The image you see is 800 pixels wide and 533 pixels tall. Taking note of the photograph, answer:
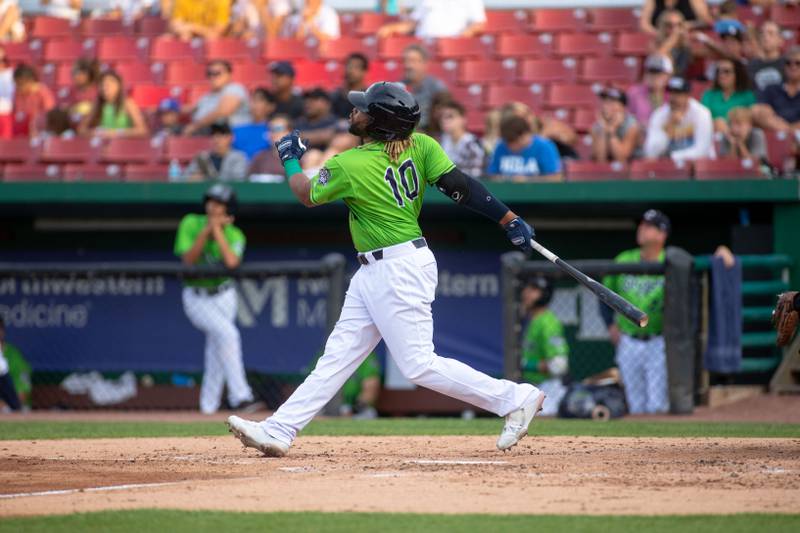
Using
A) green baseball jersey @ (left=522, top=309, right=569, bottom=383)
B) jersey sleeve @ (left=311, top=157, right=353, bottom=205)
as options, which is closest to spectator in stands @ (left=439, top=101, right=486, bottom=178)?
green baseball jersey @ (left=522, top=309, right=569, bottom=383)

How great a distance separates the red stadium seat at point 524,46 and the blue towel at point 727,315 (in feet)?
12.5

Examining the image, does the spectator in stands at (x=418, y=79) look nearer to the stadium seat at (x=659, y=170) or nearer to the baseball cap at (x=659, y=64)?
the baseball cap at (x=659, y=64)

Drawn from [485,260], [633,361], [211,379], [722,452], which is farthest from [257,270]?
[722,452]

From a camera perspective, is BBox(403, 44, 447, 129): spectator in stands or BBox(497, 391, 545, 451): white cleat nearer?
BBox(497, 391, 545, 451): white cleat

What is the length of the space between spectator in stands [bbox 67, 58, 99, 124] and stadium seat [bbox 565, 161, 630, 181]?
5095 millimetres

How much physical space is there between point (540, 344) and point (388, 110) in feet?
14.9

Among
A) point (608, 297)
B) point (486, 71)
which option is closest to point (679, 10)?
point (486, 71)

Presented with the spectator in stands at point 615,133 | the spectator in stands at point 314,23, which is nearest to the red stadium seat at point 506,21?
the spectator in stands at point 314,23

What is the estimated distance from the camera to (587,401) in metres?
9.08

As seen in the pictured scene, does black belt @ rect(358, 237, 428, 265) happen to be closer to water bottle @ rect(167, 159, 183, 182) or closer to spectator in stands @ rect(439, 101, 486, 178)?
spectator in stands @ rect(439, 101, 486, 178)

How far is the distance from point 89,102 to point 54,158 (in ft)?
3.95

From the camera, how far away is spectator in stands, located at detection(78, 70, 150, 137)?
12164mm

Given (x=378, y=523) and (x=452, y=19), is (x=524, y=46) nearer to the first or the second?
(x=452, y=19)

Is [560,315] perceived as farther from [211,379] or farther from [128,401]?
[128,401]
